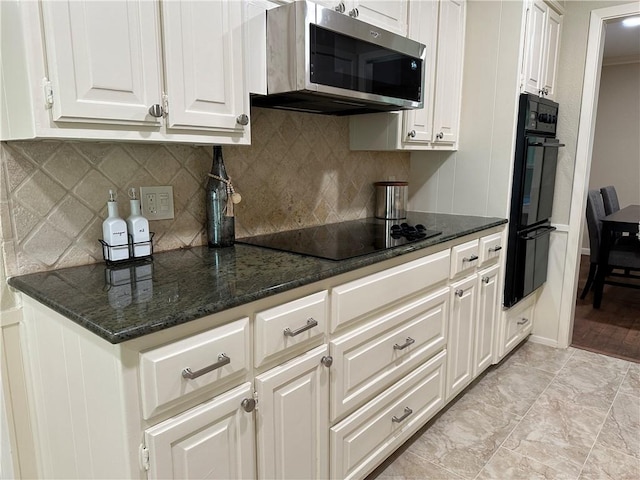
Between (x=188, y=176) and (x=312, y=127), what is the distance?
2.37 feet

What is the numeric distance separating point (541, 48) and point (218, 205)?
2087 millimetres

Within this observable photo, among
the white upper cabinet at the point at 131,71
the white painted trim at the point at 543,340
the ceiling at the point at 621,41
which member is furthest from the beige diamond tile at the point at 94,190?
the ceiling at the point at 621,41

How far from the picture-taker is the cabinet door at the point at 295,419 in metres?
1.25

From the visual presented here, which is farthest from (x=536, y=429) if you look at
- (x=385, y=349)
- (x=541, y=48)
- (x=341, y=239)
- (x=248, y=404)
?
(x=541, y=48)

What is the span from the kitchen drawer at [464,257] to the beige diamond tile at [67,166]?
150 centimetres

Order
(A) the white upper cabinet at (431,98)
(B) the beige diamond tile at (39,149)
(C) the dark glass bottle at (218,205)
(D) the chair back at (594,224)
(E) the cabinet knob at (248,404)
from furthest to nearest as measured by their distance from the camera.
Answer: (D) the chair back at (594,224) < (A) the white upper cabinet at (431,98) < (C) the dark glass bottle at (218,205) < (B) the beige diamond tile at (39,149) < (E) the cabinet knob at (248,404)

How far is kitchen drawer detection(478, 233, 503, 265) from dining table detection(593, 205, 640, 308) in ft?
4.68

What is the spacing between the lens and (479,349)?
94.6 inches

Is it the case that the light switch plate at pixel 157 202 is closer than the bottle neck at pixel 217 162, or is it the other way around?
the light switch plate at pixel 157 202

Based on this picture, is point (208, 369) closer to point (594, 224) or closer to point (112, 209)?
point (112, 209)

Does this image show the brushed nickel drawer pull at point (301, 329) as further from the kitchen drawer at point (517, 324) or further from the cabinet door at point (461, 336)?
the kitchen drawer at point (517, 324)

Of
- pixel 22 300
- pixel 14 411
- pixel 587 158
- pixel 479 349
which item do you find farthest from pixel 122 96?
pixel 587 158

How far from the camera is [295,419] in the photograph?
53.0 inches

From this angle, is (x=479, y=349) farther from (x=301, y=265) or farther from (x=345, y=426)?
(x=301, y=265)
